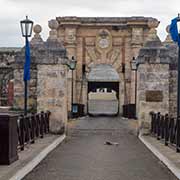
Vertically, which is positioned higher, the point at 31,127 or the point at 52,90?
the point at 52,90

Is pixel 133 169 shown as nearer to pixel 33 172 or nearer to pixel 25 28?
pixel 33 172

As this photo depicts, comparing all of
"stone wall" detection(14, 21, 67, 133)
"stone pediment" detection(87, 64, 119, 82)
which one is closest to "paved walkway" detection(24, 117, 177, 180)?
"stone wall" detection(14, 21, 67, 133)

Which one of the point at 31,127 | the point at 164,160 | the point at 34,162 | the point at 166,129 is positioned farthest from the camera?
the point at 166,129

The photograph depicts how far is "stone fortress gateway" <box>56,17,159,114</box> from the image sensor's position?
47.2 metres

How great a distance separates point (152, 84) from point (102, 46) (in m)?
24.5

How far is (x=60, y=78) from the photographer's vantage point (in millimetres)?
22781

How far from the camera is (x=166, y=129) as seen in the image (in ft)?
58.6

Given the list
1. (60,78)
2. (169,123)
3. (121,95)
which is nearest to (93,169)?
(169,123)

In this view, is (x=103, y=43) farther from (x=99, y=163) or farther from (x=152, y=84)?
(x=99, y=163)

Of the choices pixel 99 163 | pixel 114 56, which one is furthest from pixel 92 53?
pixel 99 163

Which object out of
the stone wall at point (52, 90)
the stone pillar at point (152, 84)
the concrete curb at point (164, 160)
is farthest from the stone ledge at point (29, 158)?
the stone pillar at point (152, 84)

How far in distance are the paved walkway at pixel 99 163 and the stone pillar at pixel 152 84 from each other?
95.4 inches

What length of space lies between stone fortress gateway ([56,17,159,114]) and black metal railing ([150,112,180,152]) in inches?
1017

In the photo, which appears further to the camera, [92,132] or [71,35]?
[71,35]
